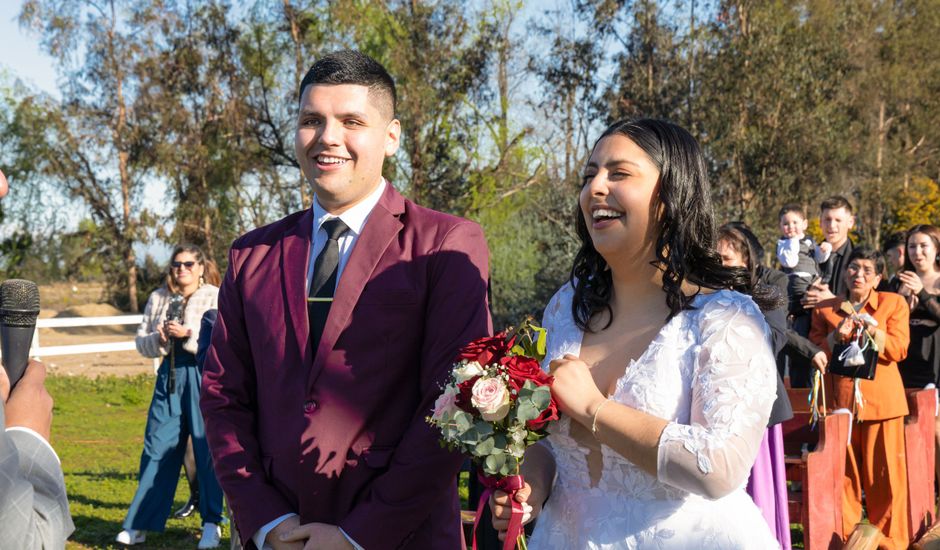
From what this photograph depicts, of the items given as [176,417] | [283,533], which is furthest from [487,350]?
[176,417]

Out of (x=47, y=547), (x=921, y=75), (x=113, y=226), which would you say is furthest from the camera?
(x=921, y=75)

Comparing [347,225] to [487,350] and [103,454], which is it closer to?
[487,350]

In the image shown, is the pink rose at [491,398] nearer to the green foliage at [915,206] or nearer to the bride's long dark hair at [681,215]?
the bride's long dark hair at [681,215]

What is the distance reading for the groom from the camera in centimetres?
296

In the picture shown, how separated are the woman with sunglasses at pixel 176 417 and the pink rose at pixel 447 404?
19.2 feet

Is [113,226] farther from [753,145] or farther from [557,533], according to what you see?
[557,533]

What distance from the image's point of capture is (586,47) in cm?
2816

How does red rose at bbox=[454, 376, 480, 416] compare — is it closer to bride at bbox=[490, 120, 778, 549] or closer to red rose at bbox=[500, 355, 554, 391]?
red rose at bbox=[500, 355, 554, 391]

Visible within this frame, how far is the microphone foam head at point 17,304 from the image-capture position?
220 centimetres

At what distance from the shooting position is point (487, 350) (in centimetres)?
262

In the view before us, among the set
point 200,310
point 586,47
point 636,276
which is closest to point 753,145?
point 586,47

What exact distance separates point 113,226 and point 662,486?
3359 cm

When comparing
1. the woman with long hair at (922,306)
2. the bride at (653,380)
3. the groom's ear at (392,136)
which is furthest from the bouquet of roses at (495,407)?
the woman with long hair at (922,306)

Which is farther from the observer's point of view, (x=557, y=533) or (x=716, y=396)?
(x=557, y=533)
